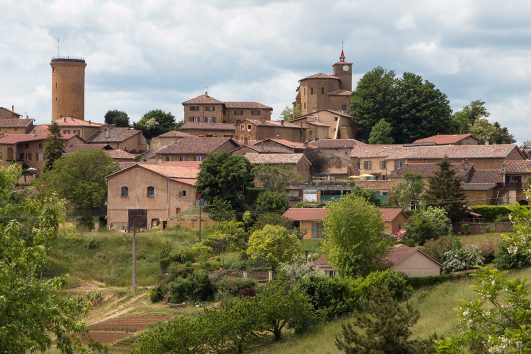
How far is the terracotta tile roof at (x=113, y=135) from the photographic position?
8350cm

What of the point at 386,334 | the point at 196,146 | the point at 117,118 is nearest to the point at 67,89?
the point at 117,118

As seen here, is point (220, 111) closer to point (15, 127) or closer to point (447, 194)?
point (15, 127)

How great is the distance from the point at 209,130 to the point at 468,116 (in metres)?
27.4

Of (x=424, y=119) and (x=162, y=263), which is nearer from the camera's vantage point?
(x=162, y=263)

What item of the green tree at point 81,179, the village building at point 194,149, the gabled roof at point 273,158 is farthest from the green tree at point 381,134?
the green tree at point 81,179

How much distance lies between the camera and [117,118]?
101 metres

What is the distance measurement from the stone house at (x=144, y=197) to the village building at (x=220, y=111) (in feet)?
116

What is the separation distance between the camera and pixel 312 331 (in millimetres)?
34406

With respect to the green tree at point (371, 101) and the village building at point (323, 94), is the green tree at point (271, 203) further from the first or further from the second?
the village building at point (323, 94)

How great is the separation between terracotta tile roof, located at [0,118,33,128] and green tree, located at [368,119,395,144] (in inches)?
1309

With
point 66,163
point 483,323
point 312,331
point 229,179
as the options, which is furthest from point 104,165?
point 483,323

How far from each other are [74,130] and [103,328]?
5325cm

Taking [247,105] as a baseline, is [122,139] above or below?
below

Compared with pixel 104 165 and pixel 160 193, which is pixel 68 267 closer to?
pixel 160 193
